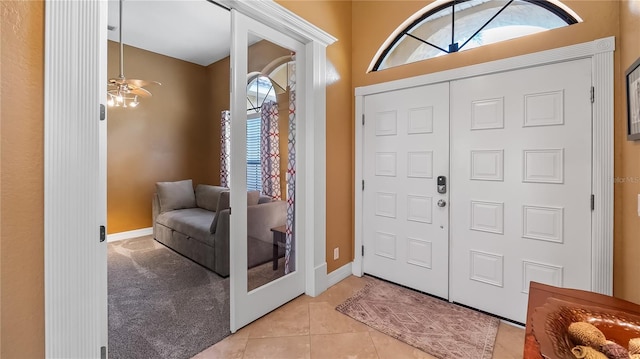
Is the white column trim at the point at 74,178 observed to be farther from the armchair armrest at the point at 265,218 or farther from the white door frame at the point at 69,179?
the armchair armrest at the point at 265,218

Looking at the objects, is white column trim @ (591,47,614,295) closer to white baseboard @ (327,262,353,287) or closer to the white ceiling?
white baseboard @ (327,262,353,287)

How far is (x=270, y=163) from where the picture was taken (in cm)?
244

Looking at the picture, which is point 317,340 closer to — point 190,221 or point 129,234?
point 190,221

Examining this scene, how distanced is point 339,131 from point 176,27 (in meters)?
2.82

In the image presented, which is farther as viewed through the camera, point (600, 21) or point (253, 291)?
point (253, 291)

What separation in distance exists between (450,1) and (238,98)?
6.68 ft

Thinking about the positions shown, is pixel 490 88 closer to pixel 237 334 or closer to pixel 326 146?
pixel 326 146

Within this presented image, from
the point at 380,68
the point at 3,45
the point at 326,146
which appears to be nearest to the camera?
the point at 3,45

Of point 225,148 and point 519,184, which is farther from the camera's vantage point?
point 225,148

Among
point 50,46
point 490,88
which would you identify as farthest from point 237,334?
point 490,88

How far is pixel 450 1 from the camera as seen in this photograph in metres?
2.42

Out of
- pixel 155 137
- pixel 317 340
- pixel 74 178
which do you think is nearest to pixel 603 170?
pixel 317 340

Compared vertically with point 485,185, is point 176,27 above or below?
above

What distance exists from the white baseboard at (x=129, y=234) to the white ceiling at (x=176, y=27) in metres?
2.99
